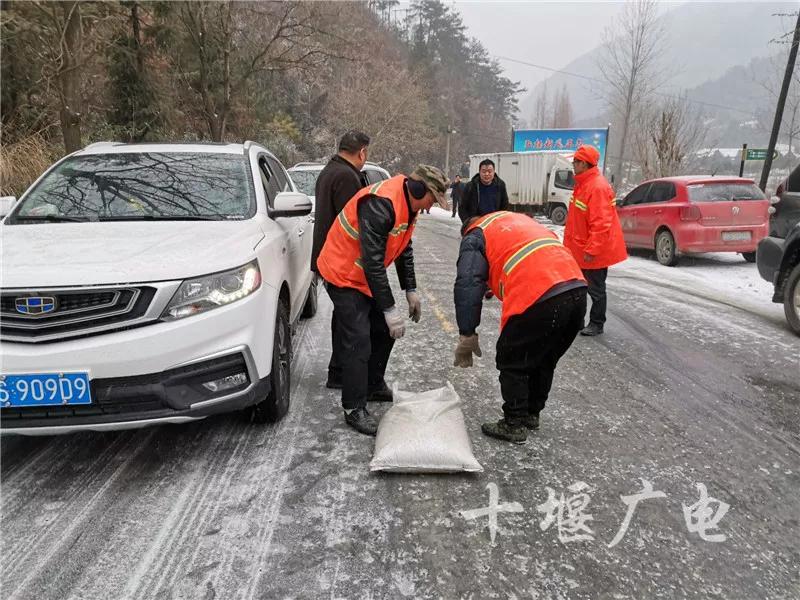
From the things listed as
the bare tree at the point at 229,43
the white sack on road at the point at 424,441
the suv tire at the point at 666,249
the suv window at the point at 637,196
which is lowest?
the suv tire at the point at 666,249

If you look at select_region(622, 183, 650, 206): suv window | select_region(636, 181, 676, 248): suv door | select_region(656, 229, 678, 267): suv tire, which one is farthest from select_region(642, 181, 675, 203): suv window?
select_region(656, 229, 678, 267): suv tire

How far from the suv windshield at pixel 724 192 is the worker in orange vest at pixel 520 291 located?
25.0 ft

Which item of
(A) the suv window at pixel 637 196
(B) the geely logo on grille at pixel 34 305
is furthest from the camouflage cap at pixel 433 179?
(A) the suv window at pixel 637 196

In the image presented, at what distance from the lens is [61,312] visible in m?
2.41

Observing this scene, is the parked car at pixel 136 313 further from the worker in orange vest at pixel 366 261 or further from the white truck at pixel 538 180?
the white truck at pixel 538 180

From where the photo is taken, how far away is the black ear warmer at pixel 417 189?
9.71ft

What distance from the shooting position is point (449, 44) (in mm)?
74000

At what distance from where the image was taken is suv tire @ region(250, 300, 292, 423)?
321 centimetres

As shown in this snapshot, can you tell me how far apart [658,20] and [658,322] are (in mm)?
32437

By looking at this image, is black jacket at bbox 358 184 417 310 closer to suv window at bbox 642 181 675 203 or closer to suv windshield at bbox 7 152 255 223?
suv windshield at bbox 7 152 255 223

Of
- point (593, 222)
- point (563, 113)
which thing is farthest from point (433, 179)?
point (563, 113)

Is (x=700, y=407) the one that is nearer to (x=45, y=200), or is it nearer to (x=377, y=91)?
(x=45, y=200)

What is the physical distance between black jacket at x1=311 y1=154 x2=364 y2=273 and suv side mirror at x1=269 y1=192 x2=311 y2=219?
0.71 feet

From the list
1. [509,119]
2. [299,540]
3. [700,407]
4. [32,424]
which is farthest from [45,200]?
[509,119]
